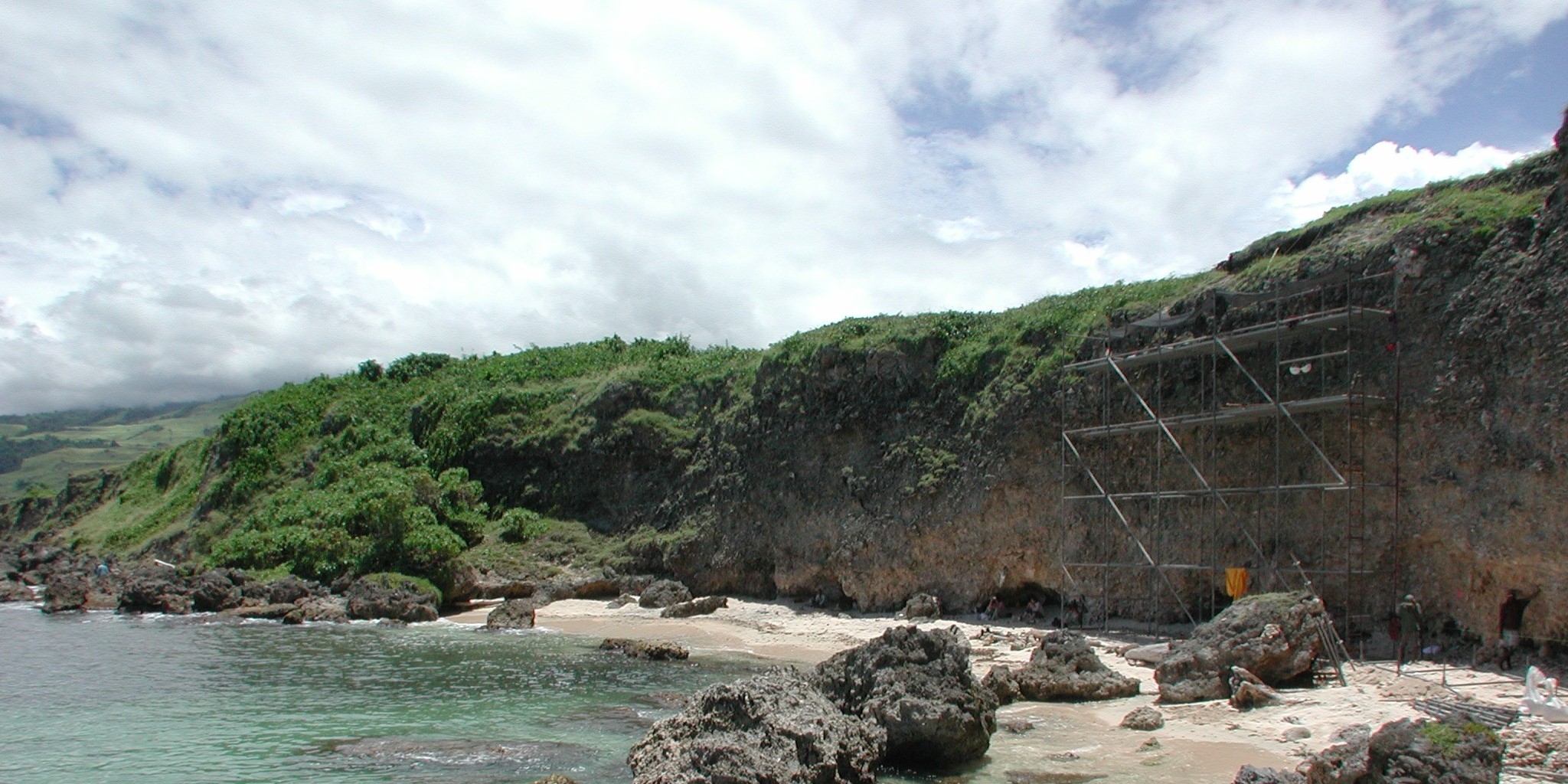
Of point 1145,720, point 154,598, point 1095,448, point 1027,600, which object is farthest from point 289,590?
point 1145,720

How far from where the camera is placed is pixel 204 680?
64.2ft

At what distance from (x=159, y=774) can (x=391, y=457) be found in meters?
32.3

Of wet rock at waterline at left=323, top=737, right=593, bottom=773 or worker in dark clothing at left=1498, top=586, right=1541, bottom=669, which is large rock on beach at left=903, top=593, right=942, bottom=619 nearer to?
worker in dark clothing at left=1498, top=586, right=1541, bottom=669

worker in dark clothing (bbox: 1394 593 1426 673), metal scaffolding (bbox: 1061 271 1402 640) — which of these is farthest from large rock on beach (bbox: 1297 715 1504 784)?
metal scaffolding (bbox: 1061 271 1402 640)

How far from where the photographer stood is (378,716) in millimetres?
16328

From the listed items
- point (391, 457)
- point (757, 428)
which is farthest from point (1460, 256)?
point (391, 457)

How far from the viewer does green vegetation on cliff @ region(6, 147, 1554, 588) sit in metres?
26.0

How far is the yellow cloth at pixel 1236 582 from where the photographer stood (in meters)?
20.2

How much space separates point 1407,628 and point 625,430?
29.1 meters

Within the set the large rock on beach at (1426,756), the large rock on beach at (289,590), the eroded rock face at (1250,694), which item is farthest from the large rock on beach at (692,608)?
the large rock on beach at (1426,756)

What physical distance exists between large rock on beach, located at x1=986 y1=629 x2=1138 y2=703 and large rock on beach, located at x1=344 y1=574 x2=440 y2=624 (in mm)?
19624

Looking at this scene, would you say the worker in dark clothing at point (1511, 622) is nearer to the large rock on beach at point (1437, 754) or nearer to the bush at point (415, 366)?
the large rock on beach at point (1437, 754)

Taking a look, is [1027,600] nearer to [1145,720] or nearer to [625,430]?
[1145,720]

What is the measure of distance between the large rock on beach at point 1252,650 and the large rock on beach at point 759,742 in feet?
19.9
